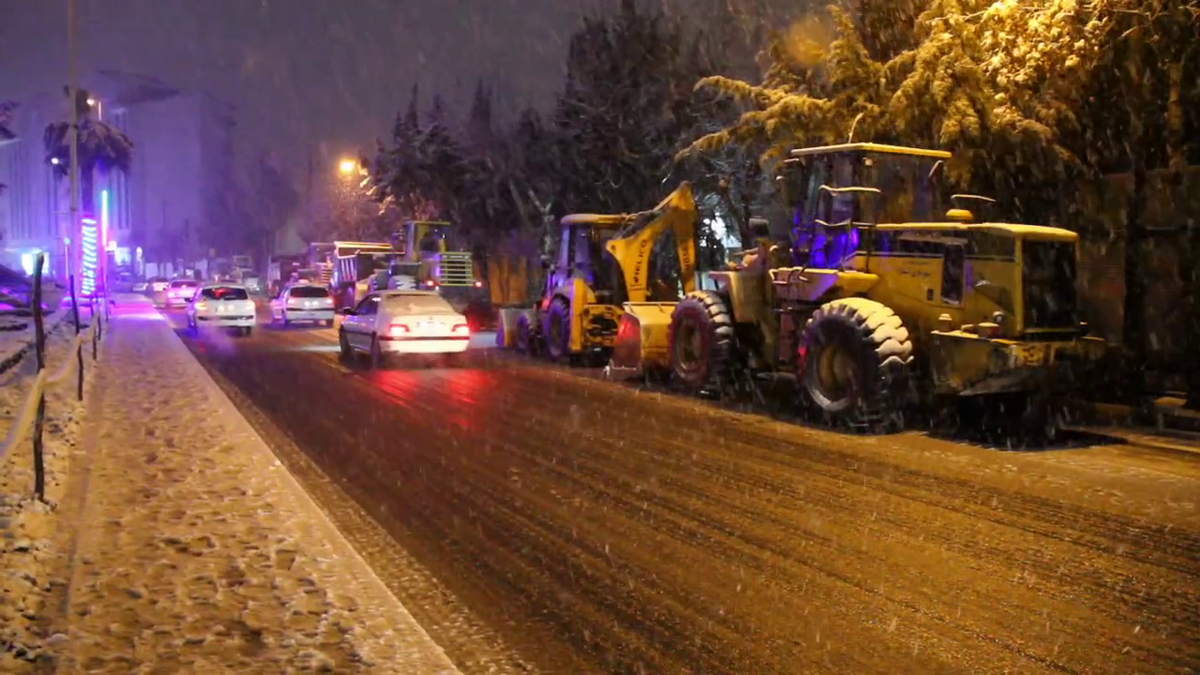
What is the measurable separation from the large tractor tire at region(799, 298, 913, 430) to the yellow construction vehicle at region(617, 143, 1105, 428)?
0.02 meters

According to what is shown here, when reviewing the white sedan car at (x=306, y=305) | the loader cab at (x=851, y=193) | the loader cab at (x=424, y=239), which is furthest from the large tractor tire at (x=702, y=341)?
the loader cab at (x=424, y=239)

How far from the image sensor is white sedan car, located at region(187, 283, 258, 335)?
31.1 m

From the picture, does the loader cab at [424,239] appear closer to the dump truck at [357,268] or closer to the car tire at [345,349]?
the dump truck at [357,268]

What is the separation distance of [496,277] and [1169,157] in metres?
32.7

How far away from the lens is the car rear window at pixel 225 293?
31562 mm

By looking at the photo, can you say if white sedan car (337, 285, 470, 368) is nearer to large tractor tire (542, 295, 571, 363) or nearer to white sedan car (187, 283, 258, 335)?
large tractor tire (542, 295, 571, 363)

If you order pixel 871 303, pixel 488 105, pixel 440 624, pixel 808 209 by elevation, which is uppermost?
pixel 488 105

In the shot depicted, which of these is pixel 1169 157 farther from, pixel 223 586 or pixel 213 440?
pixel 223 586

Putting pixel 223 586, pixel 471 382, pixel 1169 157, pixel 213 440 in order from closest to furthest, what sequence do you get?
pixel 223 586
pixel 213 440
pixel 1169 157
pixel 471 382

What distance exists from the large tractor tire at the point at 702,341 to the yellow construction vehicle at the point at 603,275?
2.49 meters

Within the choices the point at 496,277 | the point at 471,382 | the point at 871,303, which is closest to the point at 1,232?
the point at 496,277

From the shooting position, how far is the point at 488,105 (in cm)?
4297

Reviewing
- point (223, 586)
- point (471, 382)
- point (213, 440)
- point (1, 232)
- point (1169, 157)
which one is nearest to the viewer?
point (223, 586)

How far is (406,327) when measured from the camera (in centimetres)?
2064
